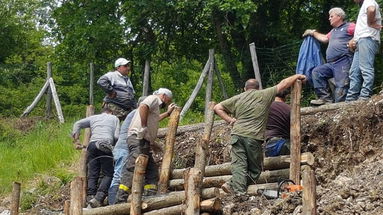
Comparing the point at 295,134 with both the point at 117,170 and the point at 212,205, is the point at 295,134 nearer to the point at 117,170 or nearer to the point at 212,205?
the point at 212,205

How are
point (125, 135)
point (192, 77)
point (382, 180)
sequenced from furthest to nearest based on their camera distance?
point (192, 77), point (125, 135), point (382, 180)

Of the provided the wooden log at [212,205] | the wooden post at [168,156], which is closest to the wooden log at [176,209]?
the wooden log at [212,205]

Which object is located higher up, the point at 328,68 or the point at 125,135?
the point at 328,68

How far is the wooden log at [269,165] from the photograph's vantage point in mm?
10867

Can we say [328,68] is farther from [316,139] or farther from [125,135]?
[125,135]

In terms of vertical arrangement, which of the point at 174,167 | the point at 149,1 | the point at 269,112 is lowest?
the point at 174,167

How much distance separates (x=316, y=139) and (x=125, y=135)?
2.60 m

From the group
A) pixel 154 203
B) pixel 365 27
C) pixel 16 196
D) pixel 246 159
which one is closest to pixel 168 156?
pixel 154 203

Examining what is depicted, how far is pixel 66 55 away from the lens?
20984 millimetres

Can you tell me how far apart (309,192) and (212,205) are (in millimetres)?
1901

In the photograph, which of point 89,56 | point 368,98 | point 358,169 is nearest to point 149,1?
point 89,56

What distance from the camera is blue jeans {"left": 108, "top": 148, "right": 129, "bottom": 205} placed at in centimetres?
1179

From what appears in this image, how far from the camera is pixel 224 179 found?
37.6ft

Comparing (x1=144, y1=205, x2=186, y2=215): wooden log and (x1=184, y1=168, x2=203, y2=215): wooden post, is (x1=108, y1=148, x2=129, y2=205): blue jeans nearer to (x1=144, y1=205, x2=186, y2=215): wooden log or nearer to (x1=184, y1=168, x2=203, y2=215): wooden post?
(x1=144, y1=205, x2=186, y2=215): wooden log
